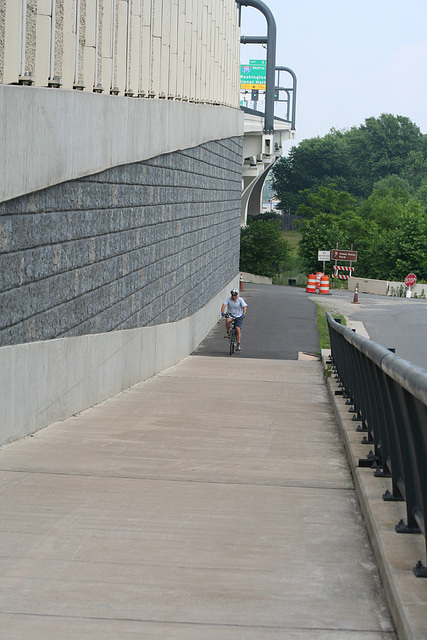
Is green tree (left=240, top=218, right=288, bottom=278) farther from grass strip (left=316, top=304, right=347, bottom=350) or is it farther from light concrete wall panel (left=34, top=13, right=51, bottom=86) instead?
light concrete wall panel (left=34, top=13, right=51, bottom=86)

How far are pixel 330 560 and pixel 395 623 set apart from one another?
701 mm

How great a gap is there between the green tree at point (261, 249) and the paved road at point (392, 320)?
18994 millimetres

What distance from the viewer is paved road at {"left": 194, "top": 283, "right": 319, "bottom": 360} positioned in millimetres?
19984

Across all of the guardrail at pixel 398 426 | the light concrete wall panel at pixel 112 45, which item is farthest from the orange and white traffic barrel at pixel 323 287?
the guardrail at pixel 398 426

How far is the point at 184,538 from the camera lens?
4.04m

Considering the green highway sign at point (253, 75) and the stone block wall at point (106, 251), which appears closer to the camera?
the stone block wall at point (106, 251)

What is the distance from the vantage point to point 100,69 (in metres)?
10.7

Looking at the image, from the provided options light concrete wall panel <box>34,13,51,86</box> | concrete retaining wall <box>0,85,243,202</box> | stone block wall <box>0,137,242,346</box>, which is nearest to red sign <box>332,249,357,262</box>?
stone block wall <box>0,137,242,346</box>

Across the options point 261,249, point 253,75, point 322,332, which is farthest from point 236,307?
point 253,75

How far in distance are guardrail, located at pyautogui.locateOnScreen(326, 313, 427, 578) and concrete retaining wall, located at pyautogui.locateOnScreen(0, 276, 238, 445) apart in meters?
2.60

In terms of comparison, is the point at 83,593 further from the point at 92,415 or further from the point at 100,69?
the point at 100,69

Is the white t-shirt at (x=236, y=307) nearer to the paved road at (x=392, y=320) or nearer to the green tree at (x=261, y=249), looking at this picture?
the paved road at (x=392, y=320)

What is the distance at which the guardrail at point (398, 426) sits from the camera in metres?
3.31

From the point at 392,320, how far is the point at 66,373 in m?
25.5
